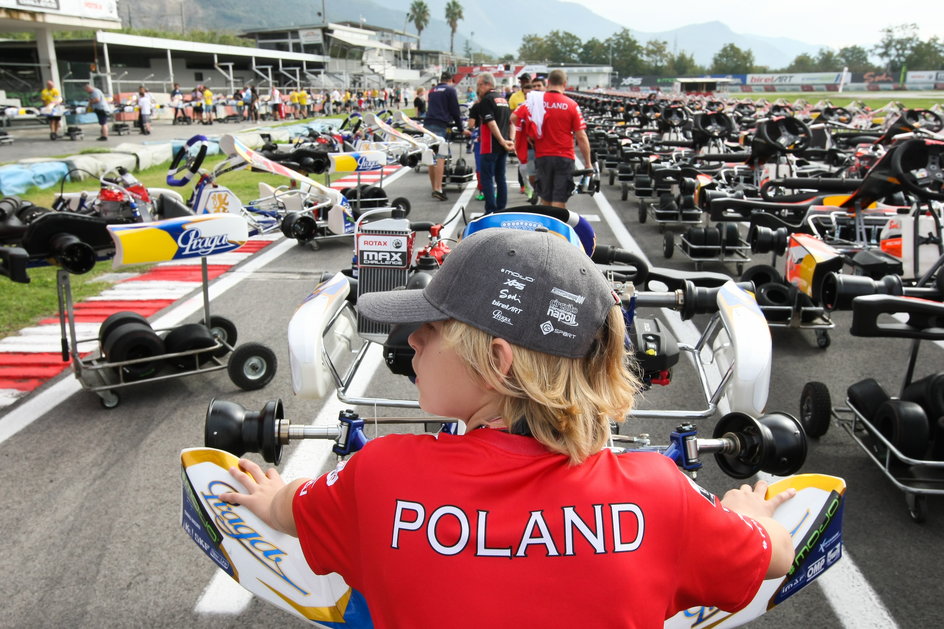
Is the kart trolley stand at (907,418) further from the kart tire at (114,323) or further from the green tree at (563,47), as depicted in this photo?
the green tree at (563,47)

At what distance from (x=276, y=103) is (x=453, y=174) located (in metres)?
25.4

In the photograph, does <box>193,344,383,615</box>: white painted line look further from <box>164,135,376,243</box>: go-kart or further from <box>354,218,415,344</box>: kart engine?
<box>164,135,376,243</box>: go-kart

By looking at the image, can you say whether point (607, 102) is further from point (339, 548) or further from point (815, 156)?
point (339, 548)

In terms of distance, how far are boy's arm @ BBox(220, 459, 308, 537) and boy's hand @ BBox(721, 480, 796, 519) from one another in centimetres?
99

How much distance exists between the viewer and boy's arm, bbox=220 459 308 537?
1593mm

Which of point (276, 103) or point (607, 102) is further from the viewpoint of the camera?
point (276, 103)

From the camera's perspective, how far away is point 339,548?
138 cm

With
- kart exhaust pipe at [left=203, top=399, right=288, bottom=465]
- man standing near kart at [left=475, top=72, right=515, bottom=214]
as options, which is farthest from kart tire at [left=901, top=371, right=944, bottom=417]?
man standing near kart at [left=475, top=72, right=515, bottom=214]

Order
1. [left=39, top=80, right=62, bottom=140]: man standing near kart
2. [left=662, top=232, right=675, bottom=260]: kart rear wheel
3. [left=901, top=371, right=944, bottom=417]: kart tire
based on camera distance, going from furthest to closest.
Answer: [left=39, top=80, right=62, bottom=140]: man standing near kart
[left=662, top=232, right=675, bottom=260]: kart rear wheel
[left=901, top=371, right=944, bottom=417]: kart tire

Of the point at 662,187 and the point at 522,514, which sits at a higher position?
the point at 522,514

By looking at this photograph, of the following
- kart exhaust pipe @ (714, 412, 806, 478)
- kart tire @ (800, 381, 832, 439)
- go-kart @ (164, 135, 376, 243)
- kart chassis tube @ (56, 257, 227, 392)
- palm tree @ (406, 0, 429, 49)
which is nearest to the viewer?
kart exhaust pipe @ (714, 412, 806, 478)

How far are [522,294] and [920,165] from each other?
186 inches

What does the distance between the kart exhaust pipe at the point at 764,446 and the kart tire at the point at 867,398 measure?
2.23m

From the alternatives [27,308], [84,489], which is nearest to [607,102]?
[27,308]
